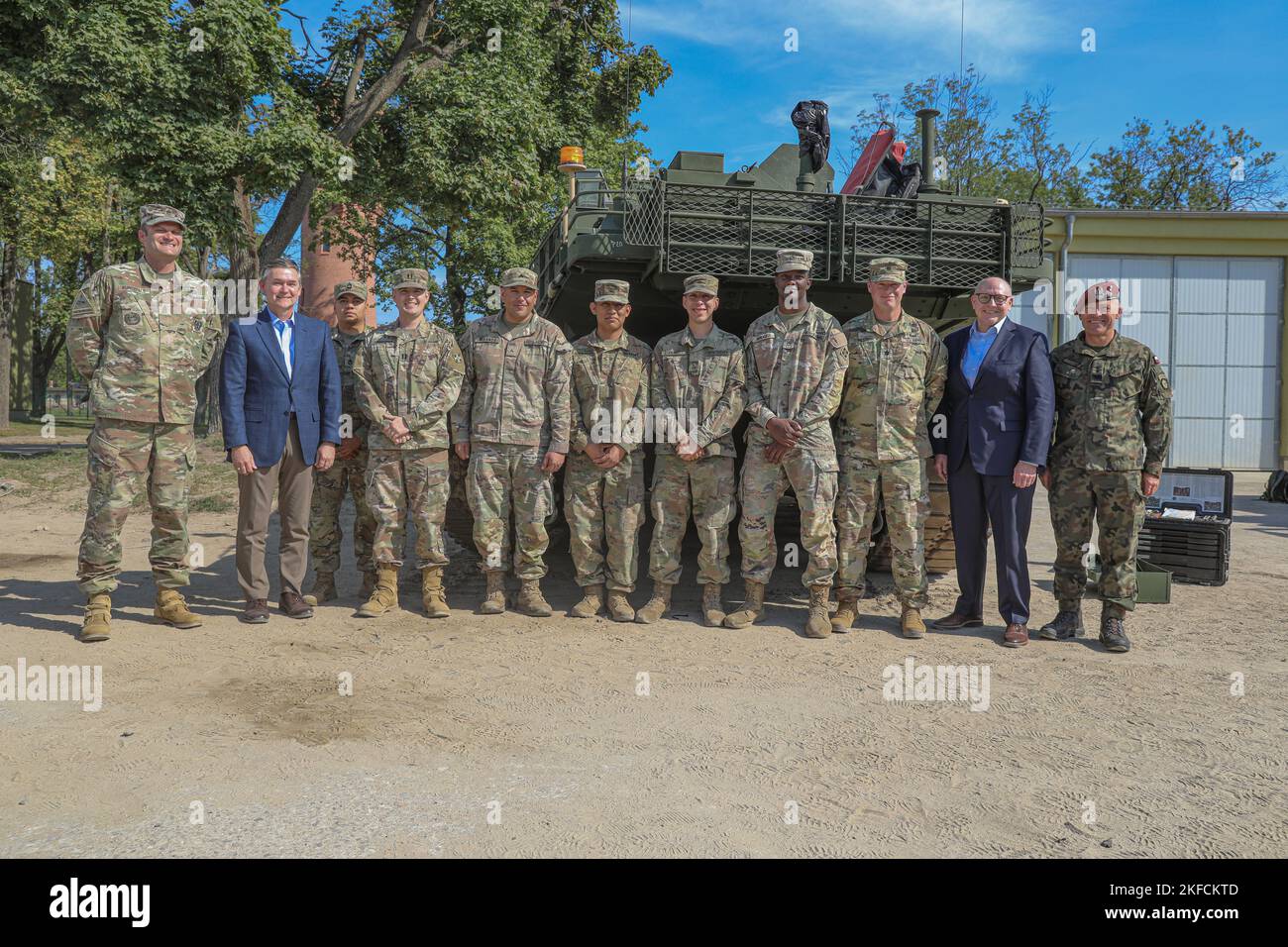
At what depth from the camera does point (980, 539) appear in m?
5.51

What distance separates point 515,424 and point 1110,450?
322cm

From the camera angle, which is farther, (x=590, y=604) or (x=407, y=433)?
(x=590, y=604)

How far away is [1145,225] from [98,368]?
17.6 metres

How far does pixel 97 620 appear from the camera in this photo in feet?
16.8

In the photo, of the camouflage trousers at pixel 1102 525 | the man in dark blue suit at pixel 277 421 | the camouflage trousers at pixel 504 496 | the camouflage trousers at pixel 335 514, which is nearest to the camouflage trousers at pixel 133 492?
the man in dark blue suit at pixel 277 421

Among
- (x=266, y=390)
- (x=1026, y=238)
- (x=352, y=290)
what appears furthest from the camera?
(x=352, y=290)

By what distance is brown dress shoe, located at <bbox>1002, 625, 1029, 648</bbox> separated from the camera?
5.27 m

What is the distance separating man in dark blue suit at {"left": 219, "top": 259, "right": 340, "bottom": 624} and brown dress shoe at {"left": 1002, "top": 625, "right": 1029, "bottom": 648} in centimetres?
386

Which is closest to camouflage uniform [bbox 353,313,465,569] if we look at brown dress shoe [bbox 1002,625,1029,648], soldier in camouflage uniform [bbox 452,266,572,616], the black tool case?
soldier in camouflage uniform [bbox 452,266,572,616]

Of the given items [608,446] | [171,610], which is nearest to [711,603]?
[608,446]

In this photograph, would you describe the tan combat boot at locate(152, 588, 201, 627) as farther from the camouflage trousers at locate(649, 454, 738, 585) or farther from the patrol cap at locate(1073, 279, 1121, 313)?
the patrol cap at locate(1073, 279, 1121, 313)

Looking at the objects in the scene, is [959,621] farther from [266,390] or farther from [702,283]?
[266,390]

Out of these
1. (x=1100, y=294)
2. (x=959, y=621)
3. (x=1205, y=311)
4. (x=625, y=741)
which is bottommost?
(x=625, y=741)
